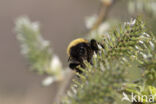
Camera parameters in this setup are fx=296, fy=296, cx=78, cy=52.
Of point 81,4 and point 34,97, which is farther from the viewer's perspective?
point 81,4

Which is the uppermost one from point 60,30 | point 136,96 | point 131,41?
point 60,30

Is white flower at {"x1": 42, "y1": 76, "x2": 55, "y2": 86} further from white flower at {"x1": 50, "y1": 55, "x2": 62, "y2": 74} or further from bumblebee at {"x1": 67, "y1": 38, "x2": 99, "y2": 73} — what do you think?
bumblebee at {"x1": 67, "y1": 38, "x2": 99, "y2": 73}

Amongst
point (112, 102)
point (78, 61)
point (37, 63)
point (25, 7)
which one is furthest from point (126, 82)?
point (25, 7)

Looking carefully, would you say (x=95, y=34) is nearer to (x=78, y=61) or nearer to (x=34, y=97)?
(x=78, y=61)

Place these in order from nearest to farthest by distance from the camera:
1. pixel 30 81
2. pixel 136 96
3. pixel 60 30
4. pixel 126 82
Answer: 1. pixel 136 96
2. pixel 126 82
3. pixel 30 81
4. pixel 60 30

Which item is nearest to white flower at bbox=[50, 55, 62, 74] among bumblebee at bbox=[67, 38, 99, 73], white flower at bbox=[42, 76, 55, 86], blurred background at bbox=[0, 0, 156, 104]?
white flower at bbox=[42, 76, 55, 86]

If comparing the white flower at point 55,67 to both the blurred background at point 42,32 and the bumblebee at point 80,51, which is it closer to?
the bumblebee at point 80,51

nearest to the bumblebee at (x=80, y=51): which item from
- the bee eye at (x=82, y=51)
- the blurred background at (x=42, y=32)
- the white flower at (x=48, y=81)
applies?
the bee eye at (x=82, y=51)
